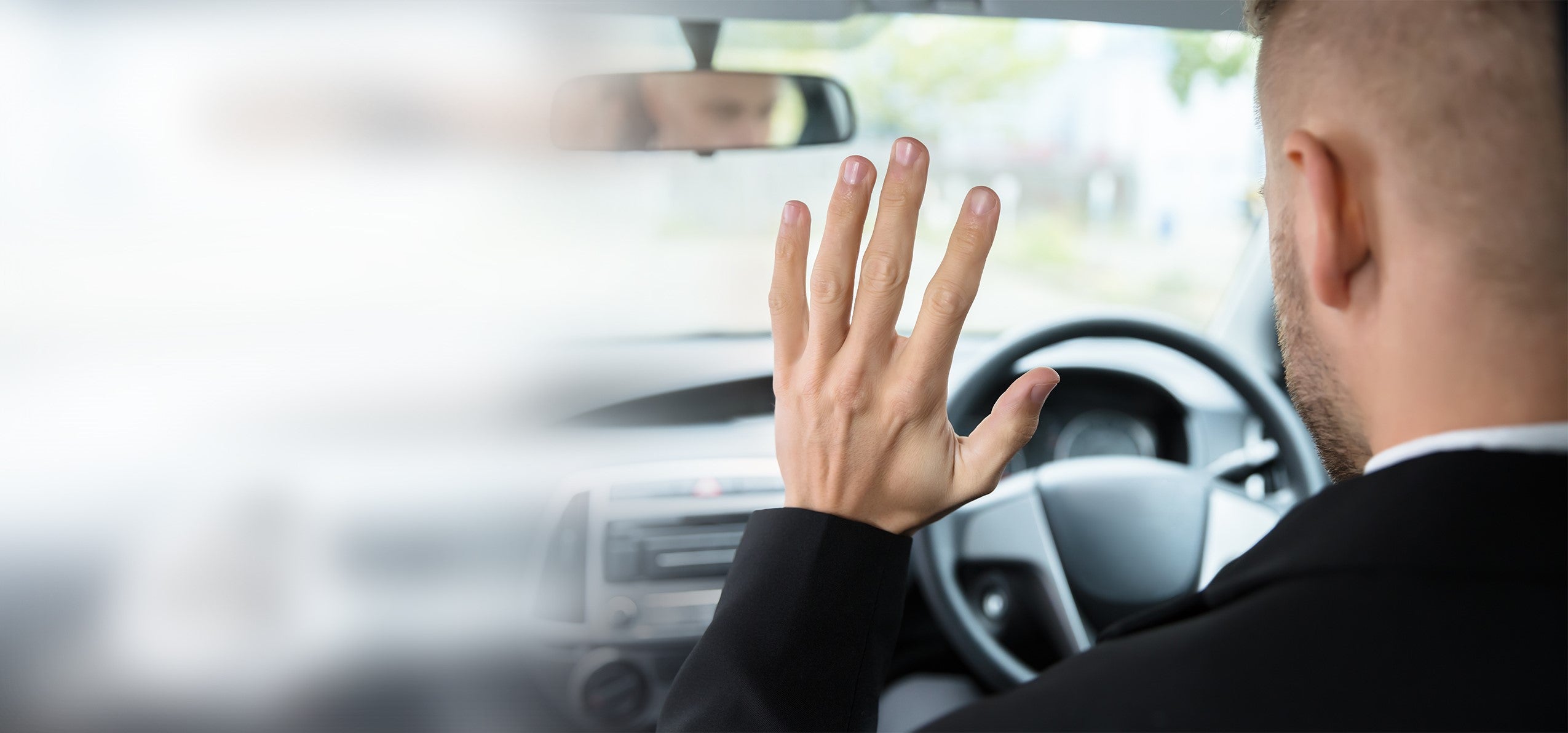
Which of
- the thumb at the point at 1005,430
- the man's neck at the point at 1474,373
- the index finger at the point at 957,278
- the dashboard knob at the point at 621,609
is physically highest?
the index finger at the point at 957,278

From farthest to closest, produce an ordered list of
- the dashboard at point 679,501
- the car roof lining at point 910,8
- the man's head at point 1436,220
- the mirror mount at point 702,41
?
the dashboard at point 679,501 → the mirror mount at point 702,41 → the car roof lining at point 910,8 → the man's head at point 1436,220

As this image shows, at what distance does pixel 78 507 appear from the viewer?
250 centimetres

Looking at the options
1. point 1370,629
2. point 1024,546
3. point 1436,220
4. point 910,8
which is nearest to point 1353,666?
point 1370,629

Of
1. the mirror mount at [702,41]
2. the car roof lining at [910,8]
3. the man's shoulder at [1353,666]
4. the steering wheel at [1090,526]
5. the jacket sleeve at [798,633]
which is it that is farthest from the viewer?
the steering wheel at [1090,526]

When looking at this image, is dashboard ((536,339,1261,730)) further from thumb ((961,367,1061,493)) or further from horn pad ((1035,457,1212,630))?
thumb ((961,367,1061,493))

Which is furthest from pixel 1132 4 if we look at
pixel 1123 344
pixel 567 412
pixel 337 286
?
pixel 337 286

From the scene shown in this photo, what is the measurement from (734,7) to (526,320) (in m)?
1.43

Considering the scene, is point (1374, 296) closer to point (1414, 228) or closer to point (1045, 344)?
point (1414, 228)

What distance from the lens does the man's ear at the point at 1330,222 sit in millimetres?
785

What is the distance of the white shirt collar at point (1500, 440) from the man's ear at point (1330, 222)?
127 millimetres

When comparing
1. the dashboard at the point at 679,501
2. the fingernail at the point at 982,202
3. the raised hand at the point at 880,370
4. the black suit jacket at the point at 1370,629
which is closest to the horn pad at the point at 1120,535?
the dashboard at the point at 679,501

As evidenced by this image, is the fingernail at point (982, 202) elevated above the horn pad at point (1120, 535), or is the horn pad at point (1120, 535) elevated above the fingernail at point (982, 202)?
the fingernail at point (982, 202)

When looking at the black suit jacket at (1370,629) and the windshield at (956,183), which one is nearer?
the black suit jacket at (1370,629)

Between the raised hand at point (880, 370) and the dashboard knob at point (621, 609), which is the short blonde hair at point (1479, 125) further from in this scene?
the dashboard knob at point (621, 609)
